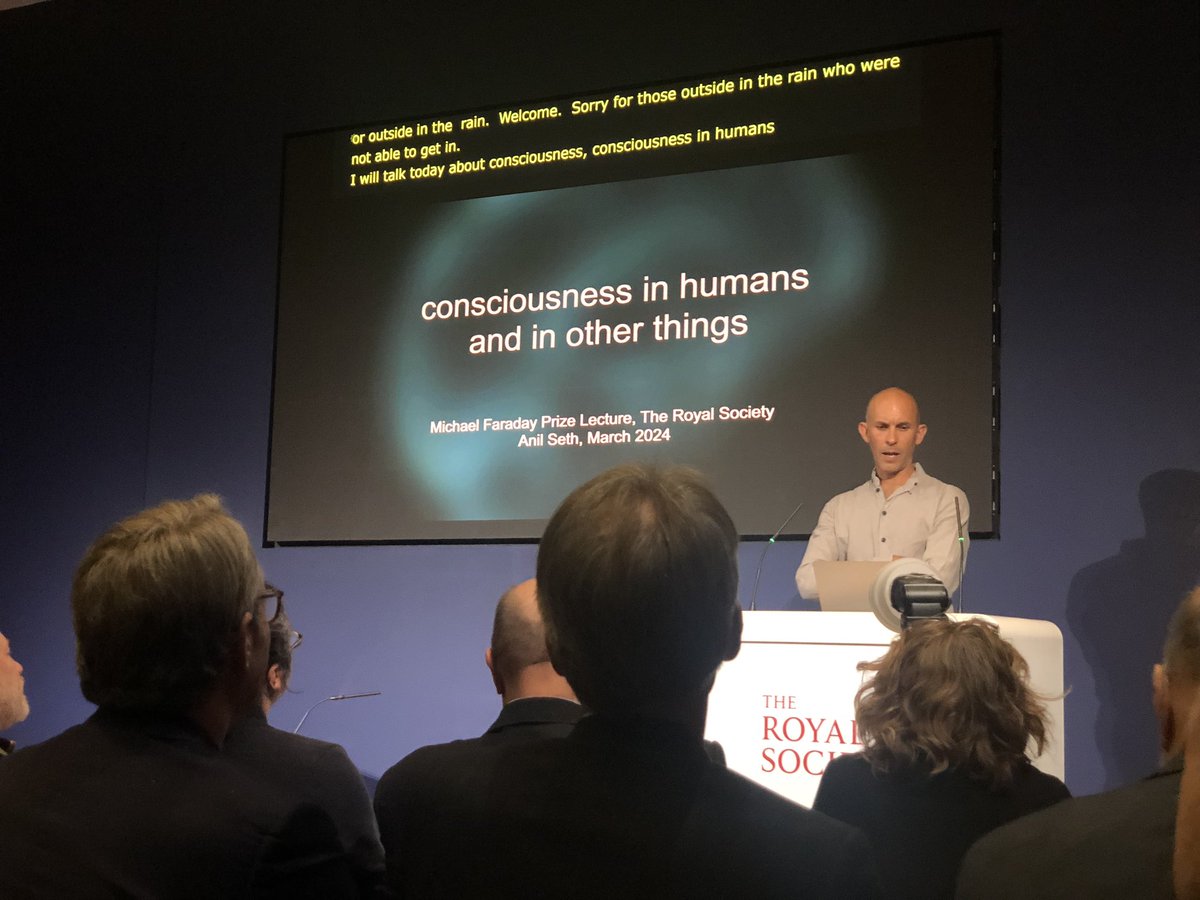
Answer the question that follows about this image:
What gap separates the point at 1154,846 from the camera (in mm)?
1090

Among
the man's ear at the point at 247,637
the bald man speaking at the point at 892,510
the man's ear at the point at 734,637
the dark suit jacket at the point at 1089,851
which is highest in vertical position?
the bald man speaking at the point at 892,510

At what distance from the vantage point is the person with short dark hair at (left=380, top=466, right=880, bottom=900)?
0.99 m

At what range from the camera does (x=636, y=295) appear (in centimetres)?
479

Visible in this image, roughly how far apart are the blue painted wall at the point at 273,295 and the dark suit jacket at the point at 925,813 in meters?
2.38

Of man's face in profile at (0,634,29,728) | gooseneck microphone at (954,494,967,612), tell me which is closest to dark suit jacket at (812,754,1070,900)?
man's face in profile at (0,634,29,728)

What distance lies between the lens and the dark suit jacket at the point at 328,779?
141cm

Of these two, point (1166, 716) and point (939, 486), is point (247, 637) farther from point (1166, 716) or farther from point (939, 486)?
point (939, 486)

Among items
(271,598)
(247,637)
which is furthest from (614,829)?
(271,598)

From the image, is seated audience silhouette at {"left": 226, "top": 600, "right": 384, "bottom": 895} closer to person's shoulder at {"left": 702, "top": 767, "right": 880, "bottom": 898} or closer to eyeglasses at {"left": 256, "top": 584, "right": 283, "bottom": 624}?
eyeglasses at {"left": 256, "top": 584, "right": 283, "bottom": 624}

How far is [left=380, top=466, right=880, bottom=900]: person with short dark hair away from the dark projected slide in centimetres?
337

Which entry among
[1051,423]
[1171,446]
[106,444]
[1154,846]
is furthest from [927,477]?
[106,444]

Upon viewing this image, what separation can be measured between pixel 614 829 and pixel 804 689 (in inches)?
72.5

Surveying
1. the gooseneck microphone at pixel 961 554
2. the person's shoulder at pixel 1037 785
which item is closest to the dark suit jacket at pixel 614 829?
the person's shoulder at pixel 1037 785

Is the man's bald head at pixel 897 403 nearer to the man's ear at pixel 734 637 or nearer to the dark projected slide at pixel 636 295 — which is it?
the dark projected slide at pixel 636 295
